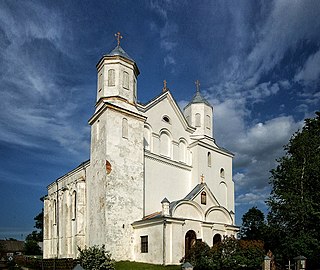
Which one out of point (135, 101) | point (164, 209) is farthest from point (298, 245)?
point (135, 101)

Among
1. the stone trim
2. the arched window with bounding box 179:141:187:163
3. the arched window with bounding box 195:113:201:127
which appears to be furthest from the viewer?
the arched window with bounding box 195:113:201:127

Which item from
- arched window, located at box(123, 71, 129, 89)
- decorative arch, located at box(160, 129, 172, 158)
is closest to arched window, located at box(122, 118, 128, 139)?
arched window, located at box(123, 71, 129, 89)

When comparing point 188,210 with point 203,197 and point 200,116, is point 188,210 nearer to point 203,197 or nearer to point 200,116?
point 203,197

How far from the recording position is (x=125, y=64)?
90.5 ft

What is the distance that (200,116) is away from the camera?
3462 centimetres

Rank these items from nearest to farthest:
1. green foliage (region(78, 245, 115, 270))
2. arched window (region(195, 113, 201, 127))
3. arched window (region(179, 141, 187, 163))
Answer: green foliage (region(78, 245, 115, 270)), arched window (region(179, 141, 187, 163)), arched window (region(195, 113, 201, 127))

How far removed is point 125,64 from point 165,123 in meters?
6.25

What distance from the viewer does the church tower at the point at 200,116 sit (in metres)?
34.3

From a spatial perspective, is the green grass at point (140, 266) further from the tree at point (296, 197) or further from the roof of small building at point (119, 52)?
the roof of small building at point (119, 52)

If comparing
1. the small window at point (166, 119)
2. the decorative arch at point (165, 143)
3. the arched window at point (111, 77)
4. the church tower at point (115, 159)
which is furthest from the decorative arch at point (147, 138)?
the arched window at point (111, 77)

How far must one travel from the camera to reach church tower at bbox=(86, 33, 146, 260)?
23.8 metres

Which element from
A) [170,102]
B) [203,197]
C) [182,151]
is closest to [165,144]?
[182,151]

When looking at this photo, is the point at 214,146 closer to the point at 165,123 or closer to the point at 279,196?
the point at 165,123

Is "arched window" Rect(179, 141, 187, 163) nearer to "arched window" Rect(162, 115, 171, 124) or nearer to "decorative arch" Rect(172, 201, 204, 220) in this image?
"arched window" Rect(162, 115, 171, 124)
